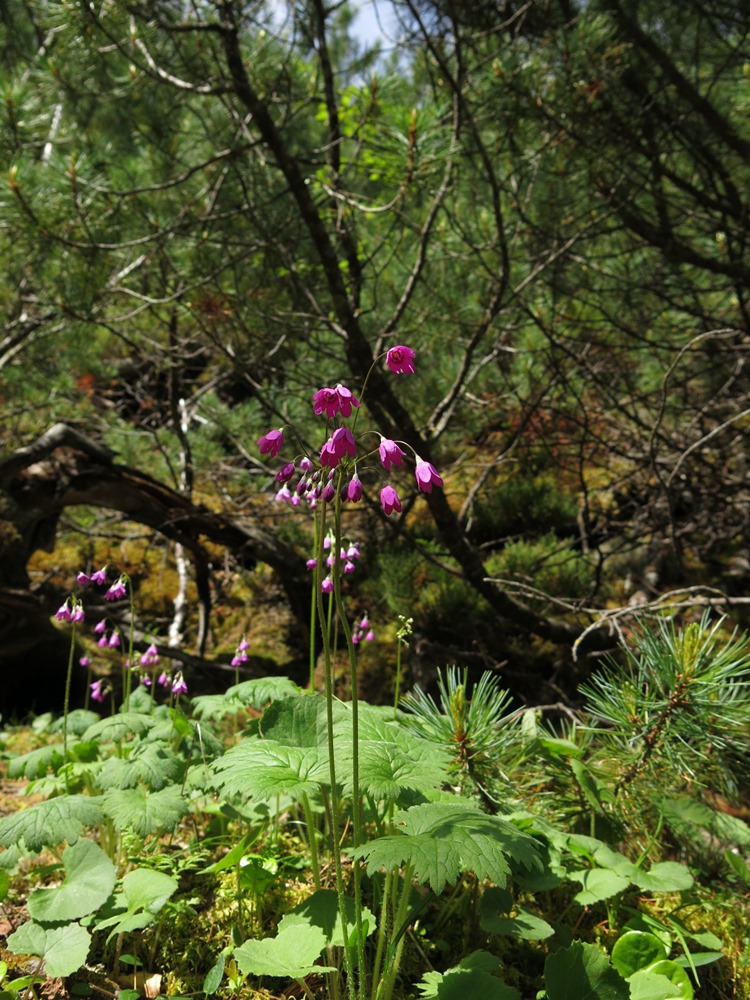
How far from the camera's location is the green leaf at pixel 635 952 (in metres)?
1.42

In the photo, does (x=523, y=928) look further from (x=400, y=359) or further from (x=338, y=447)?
(x=400, y=359)

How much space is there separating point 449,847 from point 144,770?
3.48 feet

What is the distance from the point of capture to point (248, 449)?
4387mm

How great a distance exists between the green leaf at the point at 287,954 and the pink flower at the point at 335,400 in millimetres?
1003

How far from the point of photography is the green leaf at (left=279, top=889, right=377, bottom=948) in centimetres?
133

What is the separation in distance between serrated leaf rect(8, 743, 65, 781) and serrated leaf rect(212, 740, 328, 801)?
3.66ft

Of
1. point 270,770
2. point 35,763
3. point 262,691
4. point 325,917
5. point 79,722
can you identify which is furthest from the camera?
point 79,722

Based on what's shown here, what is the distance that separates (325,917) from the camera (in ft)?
4.51

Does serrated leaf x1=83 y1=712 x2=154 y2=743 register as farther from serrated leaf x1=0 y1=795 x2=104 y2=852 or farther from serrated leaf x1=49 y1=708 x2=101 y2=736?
serrated leaf x1=49 y1=708 x2=101 y2=736

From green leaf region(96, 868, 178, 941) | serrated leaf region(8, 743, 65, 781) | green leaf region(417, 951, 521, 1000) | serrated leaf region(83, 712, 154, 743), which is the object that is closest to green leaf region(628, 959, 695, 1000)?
green leaf region(417, 951, 521, 1000)

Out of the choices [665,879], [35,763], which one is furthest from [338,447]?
[35,763]

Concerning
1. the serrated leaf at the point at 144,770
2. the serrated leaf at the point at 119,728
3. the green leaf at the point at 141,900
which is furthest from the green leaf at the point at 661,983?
the serrated leaf at the point at 119,728

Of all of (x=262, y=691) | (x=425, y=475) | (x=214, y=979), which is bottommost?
(x=214, y=979)

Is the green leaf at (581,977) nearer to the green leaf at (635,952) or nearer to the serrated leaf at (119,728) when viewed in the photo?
the green leaf at (635,952)
